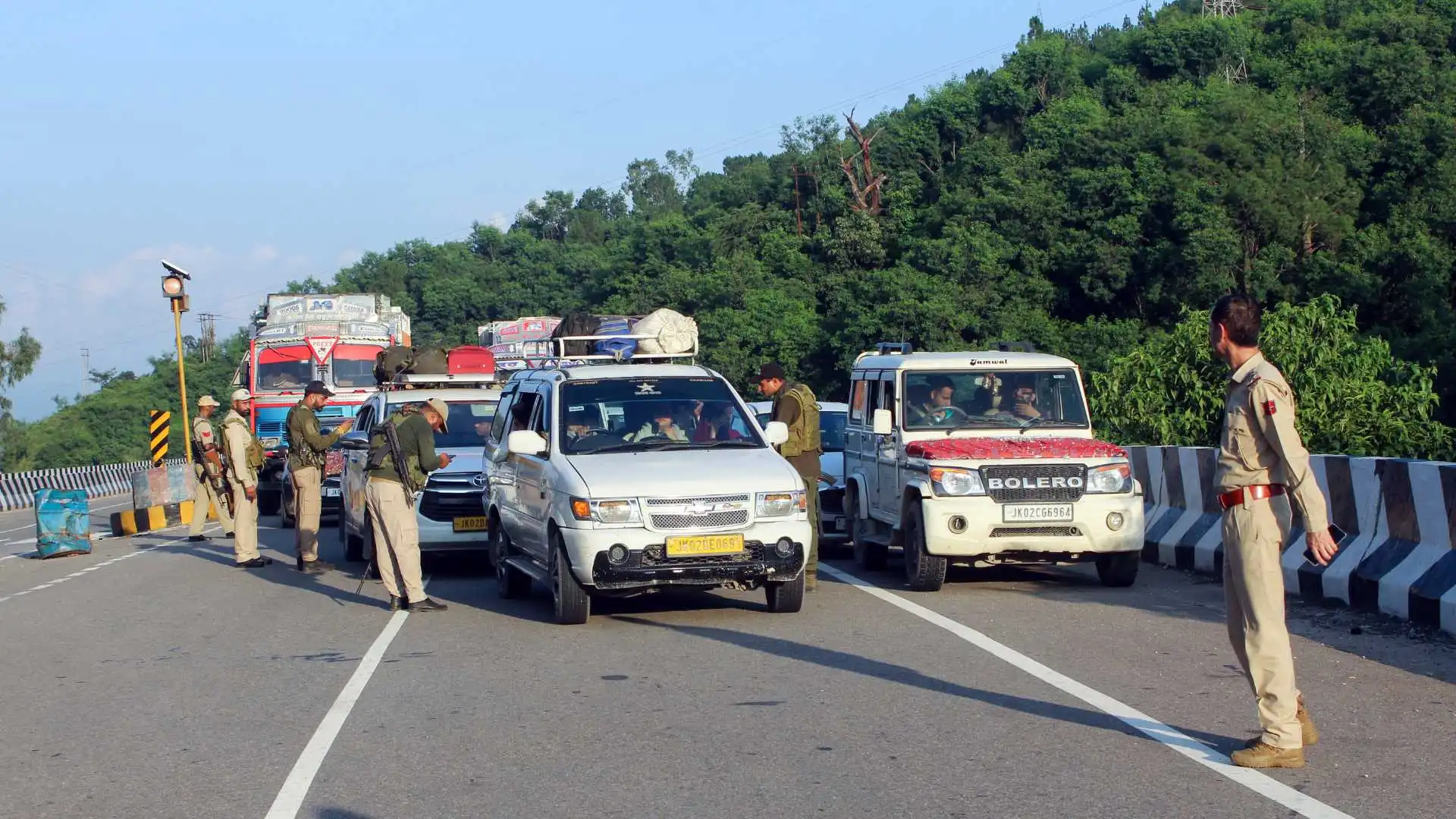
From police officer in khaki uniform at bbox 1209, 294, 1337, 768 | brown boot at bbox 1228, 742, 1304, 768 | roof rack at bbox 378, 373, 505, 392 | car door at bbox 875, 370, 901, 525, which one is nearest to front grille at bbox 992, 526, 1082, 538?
car door at bbox 875, 370, 901, 525

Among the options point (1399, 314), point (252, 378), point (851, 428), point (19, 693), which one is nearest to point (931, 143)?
point (1399, 314)

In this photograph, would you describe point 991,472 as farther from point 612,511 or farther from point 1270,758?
point 1270,758

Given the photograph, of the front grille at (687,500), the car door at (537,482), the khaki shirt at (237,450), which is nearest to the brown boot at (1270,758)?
the front grille at (687,500)

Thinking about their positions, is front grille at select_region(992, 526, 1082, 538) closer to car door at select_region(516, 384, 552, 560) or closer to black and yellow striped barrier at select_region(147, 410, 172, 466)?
car door at select_region(516, 384, 552, 560)

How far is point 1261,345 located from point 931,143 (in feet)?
201

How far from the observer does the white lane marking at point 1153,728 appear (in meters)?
5.70

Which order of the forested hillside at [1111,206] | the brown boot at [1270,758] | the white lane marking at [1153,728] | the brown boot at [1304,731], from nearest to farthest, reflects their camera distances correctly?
the white lane marking at [1153,728] → the brown boot at [1270,758] → the brown boot at [1304,731] → the forested hillside at [1111,206]

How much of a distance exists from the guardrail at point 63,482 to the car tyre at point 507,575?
24462mm

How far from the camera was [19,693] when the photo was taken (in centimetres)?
902

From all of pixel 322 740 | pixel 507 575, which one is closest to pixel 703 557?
pixel 507 575

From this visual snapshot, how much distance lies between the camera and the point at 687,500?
10.5m

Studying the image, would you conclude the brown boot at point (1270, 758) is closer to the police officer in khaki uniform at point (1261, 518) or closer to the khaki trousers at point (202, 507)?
the police officer in khaki uniform at point (1261, 518)

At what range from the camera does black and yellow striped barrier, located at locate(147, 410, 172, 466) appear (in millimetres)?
33662

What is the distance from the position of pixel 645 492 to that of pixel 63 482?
3933cm
